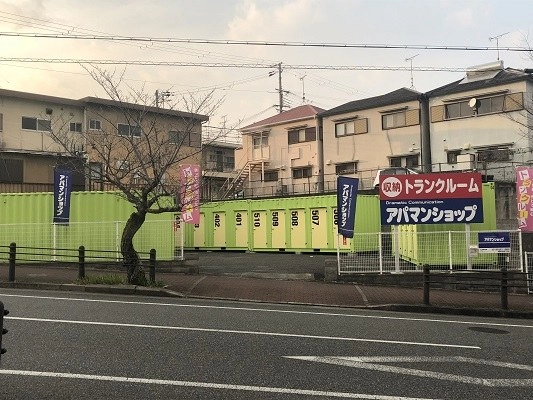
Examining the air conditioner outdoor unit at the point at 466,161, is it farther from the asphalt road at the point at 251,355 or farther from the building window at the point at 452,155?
the asphalt road at the point at 251,355

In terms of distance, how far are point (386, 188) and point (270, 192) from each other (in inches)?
928

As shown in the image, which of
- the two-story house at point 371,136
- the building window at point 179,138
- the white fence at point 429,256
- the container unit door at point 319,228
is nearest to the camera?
the building window at point 179,138

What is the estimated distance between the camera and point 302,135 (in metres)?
37.1

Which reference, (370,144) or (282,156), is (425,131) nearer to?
(370,144)

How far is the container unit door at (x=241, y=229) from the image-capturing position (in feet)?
82.7

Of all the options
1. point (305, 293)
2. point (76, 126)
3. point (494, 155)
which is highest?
point (76, 126)

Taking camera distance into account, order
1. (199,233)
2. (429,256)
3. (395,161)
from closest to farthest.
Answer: (429,256)
(199,233)
(395,161)

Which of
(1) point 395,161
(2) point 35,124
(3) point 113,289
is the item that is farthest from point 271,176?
(3) point 113,289

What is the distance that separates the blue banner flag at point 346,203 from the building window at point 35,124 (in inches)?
841

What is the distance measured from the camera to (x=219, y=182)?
43.3 m

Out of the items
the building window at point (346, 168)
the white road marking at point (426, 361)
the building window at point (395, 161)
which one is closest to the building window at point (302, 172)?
the building window at point (346, 168)

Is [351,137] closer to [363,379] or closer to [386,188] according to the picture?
[386,188]

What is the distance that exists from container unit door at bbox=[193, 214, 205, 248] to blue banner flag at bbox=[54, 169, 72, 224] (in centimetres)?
1079

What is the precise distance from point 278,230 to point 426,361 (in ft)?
60.5
